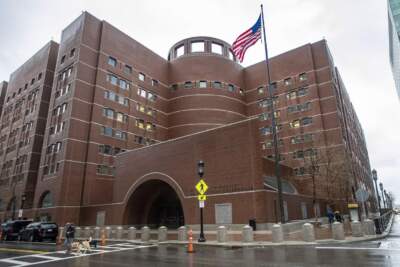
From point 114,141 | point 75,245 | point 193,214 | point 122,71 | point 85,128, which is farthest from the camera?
point 122,71

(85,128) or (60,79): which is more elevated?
(60,79)

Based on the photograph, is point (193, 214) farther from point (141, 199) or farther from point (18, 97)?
point (18, 97)

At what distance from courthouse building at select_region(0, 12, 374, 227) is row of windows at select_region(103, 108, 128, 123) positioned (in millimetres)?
185

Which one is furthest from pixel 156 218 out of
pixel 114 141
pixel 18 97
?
pixel 18 97

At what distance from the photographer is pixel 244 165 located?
26.5 meters

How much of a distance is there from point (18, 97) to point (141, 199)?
43551 mm

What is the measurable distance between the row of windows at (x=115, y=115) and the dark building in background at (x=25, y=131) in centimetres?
1412

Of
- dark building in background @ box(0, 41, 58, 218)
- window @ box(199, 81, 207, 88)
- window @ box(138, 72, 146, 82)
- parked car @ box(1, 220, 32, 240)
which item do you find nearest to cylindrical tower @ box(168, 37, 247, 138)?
window @ box(199, 81, 207, 88)

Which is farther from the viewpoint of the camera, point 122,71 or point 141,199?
point 122,71

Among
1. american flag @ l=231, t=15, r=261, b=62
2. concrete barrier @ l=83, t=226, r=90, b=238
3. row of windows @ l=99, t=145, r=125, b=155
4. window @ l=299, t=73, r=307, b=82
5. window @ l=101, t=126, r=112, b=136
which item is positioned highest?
window @ l=299, t=73, r=307, b=82

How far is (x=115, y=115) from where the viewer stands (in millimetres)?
49000

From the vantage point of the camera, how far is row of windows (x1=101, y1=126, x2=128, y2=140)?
4678 cm

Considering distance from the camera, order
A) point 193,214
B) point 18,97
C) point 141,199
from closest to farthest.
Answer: point 193,214 → point 141,199 → point 18,97

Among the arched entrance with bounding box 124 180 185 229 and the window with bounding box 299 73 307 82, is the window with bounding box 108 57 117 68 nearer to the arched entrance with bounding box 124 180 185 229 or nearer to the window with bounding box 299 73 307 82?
the arched entrance with bounding box 124 180 185 229
